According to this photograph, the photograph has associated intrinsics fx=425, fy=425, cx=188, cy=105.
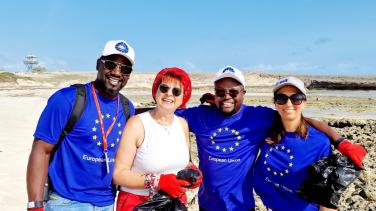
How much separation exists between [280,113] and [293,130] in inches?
7.5

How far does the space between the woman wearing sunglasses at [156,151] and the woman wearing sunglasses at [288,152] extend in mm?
744

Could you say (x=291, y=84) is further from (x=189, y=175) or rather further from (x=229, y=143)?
(x=189, y=175)

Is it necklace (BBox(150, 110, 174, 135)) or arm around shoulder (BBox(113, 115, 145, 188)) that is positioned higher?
necklace (BBox(150, 110, 174, 135))

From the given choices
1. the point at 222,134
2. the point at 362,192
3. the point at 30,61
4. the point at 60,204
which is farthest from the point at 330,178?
the point at 30,61

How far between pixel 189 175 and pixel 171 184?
0.50ft

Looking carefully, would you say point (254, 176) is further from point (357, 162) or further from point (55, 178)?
point (55, 178)

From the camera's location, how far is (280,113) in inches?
148

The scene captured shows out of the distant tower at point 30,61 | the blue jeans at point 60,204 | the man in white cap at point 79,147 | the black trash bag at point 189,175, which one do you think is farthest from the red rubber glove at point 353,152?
the distant tower at point 30,61

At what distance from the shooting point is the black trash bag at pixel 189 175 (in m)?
3.19

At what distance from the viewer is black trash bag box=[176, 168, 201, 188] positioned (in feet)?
10.5

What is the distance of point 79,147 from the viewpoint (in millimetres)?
3271

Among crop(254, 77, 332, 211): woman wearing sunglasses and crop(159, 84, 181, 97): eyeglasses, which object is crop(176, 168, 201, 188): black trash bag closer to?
crop(159, 84, 181, 97): eyeglasses

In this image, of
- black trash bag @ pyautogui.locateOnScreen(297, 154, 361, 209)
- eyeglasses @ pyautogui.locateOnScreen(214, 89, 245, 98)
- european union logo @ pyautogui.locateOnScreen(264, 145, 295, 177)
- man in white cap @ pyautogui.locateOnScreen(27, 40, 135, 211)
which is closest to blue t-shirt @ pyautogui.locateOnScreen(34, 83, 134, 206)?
man in white cap @ pyautogui.locateOnScreen(27, 40, 135, 211)

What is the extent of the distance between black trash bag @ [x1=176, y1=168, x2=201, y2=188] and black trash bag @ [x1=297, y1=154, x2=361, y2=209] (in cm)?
96
